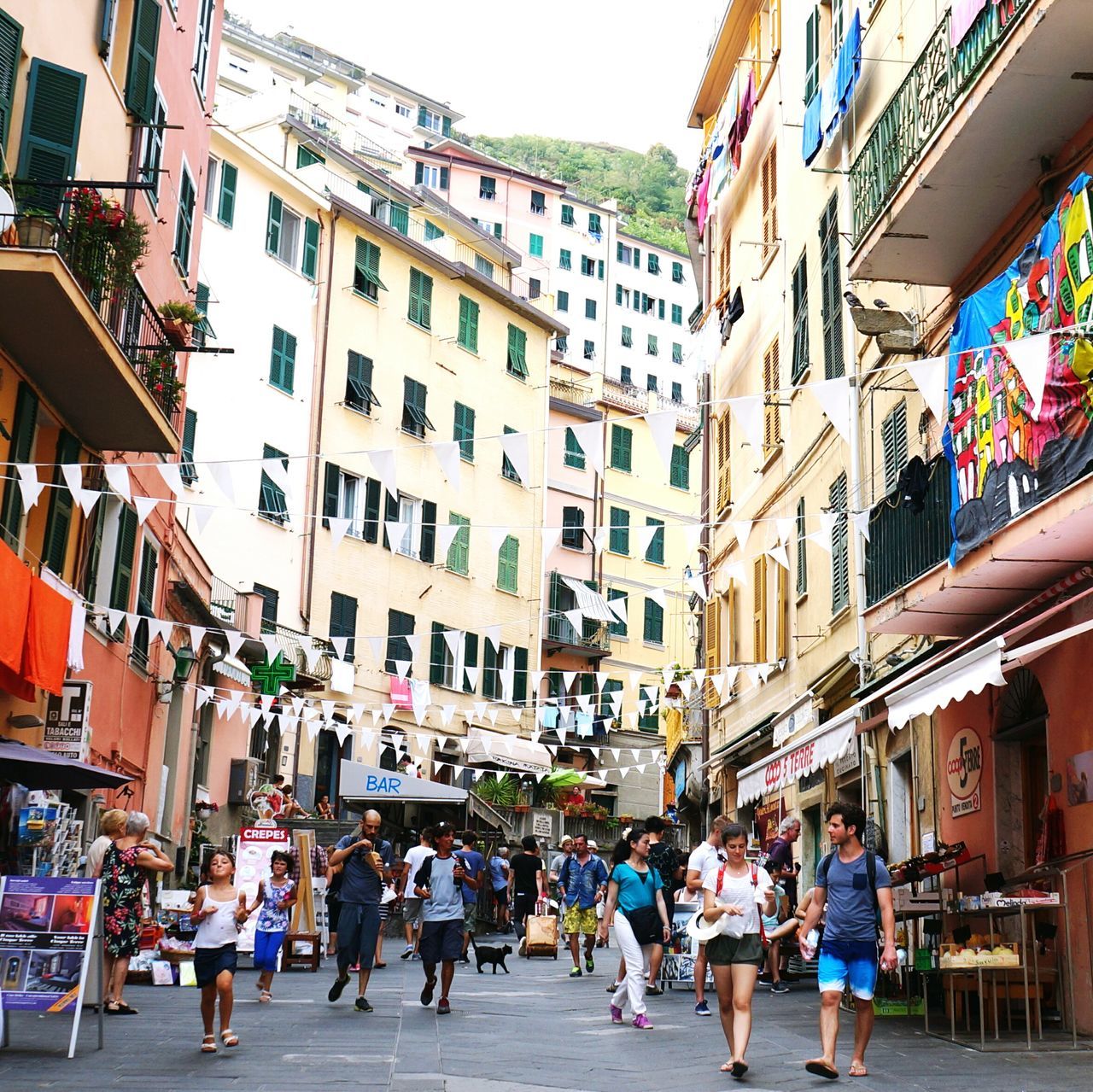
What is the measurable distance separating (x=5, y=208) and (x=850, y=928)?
32.0 feet

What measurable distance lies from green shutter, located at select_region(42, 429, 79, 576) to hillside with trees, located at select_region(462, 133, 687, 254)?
92.1 meters

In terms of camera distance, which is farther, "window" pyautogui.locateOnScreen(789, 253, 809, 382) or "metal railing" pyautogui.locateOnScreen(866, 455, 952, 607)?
"window" pyautogui.locateOnScreen(789, 253, 809, 382)

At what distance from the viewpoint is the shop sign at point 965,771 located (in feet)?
50.7

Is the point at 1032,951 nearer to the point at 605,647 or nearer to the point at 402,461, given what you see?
the point at 402,461

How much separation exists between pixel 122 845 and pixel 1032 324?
8.79 metres

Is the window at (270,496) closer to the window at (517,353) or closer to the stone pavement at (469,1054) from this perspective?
the window at (517,353)

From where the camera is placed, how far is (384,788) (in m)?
28.4

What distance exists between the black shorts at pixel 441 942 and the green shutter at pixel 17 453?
5608 mm

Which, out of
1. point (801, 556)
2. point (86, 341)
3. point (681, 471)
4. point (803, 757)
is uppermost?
point (681, 471)

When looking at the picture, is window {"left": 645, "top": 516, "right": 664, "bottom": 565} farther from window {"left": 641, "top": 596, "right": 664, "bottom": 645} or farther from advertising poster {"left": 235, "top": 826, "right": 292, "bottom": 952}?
advertising poster {"left": 235, "top": 826, "right": 292, "bottom": 952}

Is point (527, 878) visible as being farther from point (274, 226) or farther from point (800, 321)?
point (274, 226)

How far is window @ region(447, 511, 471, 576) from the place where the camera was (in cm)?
4306

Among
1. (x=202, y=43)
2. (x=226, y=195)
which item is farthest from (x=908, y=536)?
(x=226, y=195)

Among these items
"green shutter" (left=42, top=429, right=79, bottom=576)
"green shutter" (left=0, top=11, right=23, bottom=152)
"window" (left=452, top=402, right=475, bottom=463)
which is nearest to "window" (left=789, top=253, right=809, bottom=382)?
"green shutter" (left=42, top=429, right=79, bottom=576)
